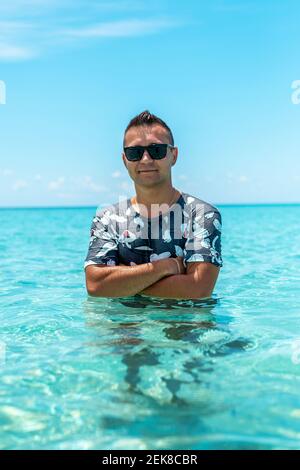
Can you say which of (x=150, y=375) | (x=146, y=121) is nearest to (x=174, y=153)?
(x=146, y=121)

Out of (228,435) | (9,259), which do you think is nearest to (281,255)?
(9,259)

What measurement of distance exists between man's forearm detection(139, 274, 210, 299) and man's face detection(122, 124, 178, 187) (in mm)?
908

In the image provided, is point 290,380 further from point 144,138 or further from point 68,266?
point 68,266

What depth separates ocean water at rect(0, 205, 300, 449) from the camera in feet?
9.29

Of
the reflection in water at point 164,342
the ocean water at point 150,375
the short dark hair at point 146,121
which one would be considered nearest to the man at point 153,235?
the short dark hair at point 146,121

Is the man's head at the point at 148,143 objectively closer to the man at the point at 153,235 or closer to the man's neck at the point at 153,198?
the man at the point at 153,235

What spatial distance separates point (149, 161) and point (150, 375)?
2.13 m

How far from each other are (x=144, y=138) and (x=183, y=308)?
5.26ft

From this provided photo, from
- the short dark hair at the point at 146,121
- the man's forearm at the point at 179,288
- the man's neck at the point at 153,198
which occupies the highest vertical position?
the short dark hair at the point at 146,121

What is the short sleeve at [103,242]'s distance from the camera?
5.10 m

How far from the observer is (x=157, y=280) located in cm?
485

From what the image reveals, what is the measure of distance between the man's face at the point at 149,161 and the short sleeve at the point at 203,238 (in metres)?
0.49

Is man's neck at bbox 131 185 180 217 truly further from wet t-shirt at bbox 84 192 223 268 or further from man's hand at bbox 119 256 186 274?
man's hand at bbox 119 256 186 274

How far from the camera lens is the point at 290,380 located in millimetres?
3531
